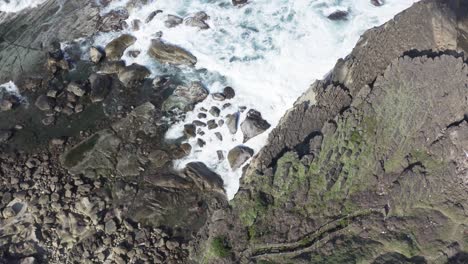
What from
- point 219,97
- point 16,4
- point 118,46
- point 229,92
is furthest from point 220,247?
point 16,4

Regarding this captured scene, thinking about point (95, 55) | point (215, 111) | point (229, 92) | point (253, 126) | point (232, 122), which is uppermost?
point (95, 55)

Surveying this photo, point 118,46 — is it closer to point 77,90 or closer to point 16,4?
point 77,90

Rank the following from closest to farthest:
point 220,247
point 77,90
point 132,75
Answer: point 220,247 → point 77,90 → point 132,75

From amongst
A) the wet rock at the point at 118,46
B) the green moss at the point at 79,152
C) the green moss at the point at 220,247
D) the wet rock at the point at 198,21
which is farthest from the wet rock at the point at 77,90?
the green moss at the point at 220,247

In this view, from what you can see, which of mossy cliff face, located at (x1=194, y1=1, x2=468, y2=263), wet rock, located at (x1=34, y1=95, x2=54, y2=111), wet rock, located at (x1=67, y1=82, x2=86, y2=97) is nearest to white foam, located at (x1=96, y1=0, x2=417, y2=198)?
mossy cliff face, located at (x1=194, y1=1, x2=468, y2=263)

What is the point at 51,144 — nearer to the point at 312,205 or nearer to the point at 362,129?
the point at 312,205

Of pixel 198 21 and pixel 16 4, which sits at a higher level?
pixel 16 4

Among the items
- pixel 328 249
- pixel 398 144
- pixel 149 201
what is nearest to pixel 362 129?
pixel 398 144
